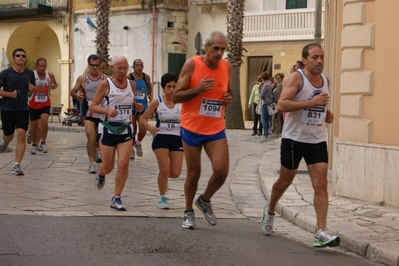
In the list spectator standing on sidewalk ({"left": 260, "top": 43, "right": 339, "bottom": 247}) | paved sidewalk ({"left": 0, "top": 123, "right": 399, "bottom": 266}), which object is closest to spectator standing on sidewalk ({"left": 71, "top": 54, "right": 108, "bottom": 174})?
paved sidewalk ({"left": 0, "top": 123, "right": 399, "bottom": 266})

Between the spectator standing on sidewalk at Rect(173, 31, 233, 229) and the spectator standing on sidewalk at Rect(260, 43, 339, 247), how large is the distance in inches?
23.9

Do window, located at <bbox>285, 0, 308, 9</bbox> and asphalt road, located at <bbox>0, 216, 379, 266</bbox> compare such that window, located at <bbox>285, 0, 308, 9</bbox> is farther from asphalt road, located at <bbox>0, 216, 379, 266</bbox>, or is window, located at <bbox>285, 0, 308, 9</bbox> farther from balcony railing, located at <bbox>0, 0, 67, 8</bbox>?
asphalt road, located at <bbox>0, 216, 379, 266</bbox>

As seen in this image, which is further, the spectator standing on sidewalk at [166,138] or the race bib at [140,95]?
the race bib at [140,95]

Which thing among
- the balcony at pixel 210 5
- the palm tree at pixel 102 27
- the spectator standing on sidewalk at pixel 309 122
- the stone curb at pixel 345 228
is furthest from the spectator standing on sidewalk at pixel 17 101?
the palm tree at pixel 102 27

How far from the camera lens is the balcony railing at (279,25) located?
1331 inches

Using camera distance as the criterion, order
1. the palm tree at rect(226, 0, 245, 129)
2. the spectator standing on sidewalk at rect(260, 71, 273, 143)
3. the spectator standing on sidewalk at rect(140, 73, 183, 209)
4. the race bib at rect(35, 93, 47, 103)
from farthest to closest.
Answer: the palm tree at rect(226, 0, 245, 129) < the spectator standing on sidewalk at rect(260, 71, 273, 143) < the race bib at rect(35, 93, 47, 103) < the spectator standing on sidewalk at rect(140, 73, 183, 209)

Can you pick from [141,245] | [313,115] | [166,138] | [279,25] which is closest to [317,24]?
[166,138]

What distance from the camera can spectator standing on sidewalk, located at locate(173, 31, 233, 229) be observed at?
8.34 meters

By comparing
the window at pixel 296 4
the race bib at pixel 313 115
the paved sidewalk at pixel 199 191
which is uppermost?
the window at pixel 296 4

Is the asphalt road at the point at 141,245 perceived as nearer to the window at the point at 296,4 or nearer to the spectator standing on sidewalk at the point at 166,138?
the spectator standing on sidewalk at the point at 166,138

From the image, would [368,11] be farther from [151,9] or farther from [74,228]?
[151,9]

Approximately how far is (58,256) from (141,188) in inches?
199

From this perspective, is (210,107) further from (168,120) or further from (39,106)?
(39,106)

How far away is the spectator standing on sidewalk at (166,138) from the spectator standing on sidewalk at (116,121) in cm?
29
